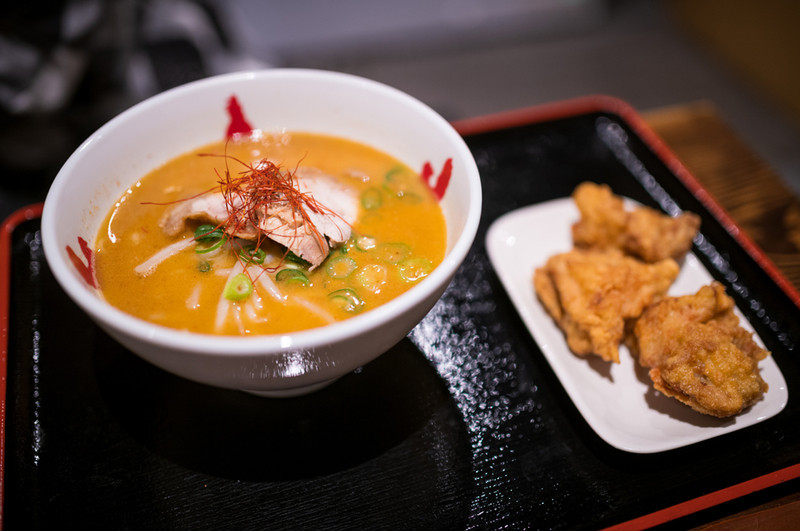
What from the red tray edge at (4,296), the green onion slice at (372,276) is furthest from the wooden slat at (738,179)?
the red tray edge at (4,296)

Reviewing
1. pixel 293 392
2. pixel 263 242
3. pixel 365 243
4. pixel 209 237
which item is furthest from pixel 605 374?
pixel 209 237

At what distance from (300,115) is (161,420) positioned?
1.05 meters

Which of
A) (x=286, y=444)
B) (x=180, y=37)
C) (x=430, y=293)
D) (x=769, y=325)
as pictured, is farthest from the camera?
(x=180, y=37)

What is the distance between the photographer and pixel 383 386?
1781 millimetres

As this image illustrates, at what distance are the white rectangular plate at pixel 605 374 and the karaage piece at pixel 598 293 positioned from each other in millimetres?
59

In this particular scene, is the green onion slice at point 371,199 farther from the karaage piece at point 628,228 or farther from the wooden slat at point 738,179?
the wooden slat at point 738,179

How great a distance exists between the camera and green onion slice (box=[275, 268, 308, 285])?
1.60m

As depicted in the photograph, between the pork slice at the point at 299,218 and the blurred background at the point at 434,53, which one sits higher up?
the pork slice at the point at 299,218

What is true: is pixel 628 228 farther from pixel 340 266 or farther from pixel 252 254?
pixel 252 254

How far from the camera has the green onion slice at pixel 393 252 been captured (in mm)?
1665

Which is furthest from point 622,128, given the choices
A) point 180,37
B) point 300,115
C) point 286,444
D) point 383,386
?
point 180,37

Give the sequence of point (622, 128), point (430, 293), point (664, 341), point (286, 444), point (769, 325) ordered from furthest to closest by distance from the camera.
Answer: point (622, 128)
point (769, 325)
point (664, 341)
point (286, 444)
point (430, 293)

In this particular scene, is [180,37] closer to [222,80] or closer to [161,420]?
[222,80]

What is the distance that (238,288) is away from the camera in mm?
1549
